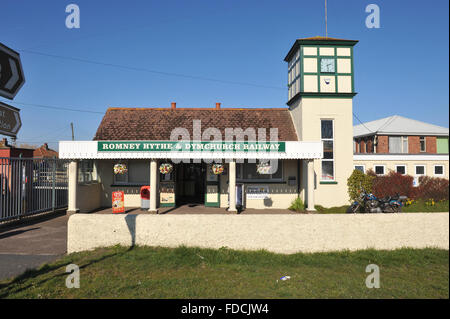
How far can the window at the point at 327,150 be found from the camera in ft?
46.6

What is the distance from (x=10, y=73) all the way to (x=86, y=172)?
492 inches

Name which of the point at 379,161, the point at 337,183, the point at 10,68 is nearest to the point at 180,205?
the point at 337,183

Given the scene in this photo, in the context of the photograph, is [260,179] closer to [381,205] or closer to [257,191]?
[257,191]

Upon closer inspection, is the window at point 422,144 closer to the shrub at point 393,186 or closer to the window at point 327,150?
the shrub at point 393,186

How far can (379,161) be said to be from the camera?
20.2m

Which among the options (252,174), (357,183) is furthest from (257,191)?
(357,183)

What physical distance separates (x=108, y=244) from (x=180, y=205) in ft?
22.4

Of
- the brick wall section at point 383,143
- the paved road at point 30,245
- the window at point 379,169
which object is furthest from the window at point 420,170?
the paved road at point 30,245

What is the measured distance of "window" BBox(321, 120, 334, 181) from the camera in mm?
14219

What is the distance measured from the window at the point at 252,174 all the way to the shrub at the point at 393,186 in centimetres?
512

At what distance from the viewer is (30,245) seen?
8.04 metres

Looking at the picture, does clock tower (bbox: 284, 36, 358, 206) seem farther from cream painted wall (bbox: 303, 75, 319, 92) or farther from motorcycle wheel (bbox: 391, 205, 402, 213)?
motorcycle wheel (bbox: 391, 205, 402, 213)

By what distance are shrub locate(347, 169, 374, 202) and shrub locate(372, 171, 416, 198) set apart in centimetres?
174

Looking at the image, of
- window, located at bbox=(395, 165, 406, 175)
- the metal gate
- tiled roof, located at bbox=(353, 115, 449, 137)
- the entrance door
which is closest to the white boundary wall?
the metal gate
